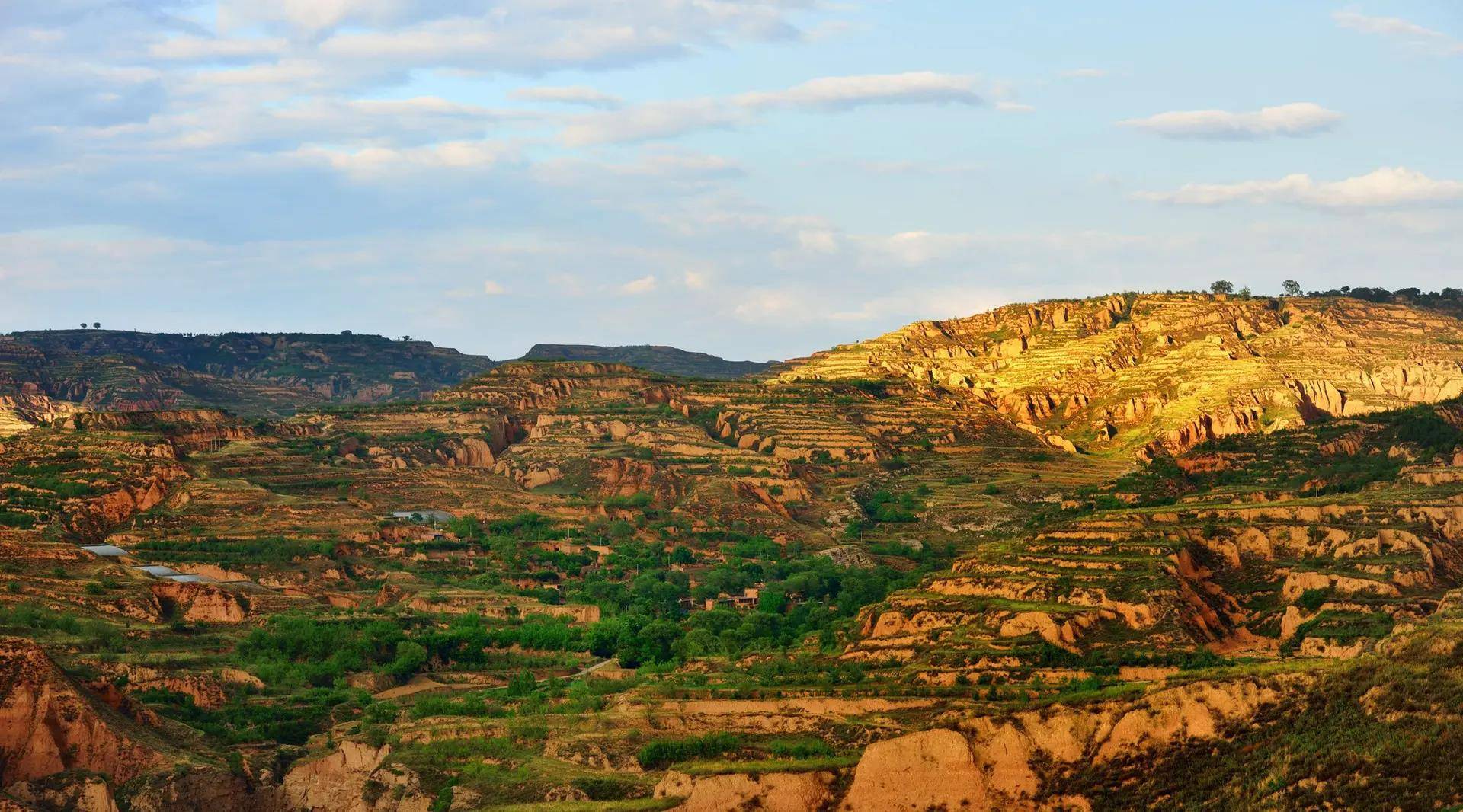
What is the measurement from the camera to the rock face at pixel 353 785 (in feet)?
214

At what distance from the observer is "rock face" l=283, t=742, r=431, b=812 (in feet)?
214

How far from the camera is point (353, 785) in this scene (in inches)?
2645

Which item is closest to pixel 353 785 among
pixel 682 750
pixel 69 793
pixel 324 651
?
pixel 69 793

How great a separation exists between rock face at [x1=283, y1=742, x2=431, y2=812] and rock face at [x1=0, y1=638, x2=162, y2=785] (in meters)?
4.72

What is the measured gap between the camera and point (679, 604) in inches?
4208

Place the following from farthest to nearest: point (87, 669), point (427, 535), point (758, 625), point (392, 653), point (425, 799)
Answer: point (427, 535) < point (758, 625) < point (392, 653) < point (87, 669) < point (425, 799)

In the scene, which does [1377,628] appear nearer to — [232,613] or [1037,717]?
[1037,717]

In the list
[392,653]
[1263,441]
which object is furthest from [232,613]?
[1263,441]

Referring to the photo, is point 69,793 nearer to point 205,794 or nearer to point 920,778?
point 205,794

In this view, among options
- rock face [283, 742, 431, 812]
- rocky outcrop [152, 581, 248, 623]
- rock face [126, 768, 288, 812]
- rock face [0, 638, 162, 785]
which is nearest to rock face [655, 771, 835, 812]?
rock face [283, 742, 431, 812]

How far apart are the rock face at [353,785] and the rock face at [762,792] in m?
11.4

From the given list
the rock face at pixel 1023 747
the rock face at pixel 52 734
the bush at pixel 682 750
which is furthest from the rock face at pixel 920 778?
the rock face at pixel 52 734

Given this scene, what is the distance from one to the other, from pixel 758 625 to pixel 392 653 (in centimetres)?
1707

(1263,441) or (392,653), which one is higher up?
(1263,441)
